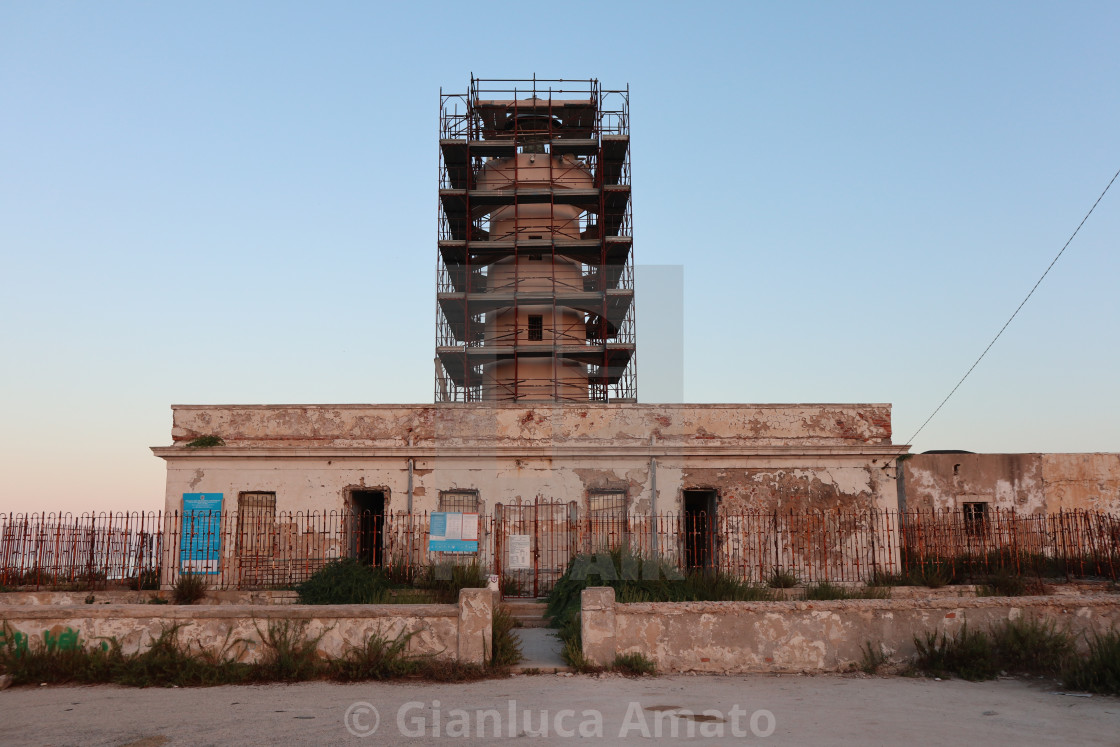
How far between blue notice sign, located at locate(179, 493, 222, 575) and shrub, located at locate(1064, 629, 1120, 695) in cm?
1418

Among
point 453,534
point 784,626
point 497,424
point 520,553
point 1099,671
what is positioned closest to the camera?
point 1099,671

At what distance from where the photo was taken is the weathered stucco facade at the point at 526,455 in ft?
58.0

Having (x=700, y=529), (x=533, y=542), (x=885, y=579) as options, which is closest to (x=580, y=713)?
(x=533, y=542)

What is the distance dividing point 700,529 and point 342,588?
8135 millimetres

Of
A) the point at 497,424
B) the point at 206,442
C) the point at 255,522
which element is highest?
the point at 497,424

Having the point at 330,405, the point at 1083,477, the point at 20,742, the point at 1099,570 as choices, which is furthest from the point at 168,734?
the point at 1083,477

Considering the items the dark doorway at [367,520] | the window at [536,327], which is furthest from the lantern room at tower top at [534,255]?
the dark doorway at [367,520]

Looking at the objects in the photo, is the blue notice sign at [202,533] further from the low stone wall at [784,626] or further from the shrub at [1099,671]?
the shrub at [1099,671]

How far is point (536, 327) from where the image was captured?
28.6 m

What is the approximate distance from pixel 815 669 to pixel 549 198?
2224cm

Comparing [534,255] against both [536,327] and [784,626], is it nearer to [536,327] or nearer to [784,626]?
[536,327]

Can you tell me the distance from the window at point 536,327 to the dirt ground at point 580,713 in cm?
2017

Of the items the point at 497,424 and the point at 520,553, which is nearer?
the point at 520,553

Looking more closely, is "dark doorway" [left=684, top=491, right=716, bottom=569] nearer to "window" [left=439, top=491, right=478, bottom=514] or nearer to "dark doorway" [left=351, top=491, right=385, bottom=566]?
"window" [left=439, top=491, right=478, bottom=514]
